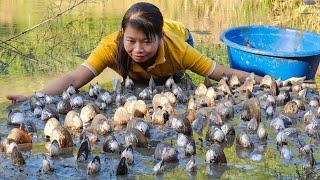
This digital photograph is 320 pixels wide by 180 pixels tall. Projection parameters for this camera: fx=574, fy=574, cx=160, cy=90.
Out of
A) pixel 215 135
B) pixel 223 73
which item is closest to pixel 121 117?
pixel 215 135

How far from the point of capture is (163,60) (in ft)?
16.4

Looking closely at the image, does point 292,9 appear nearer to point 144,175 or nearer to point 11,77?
point 11,77

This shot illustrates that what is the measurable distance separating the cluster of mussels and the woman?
0.44ft

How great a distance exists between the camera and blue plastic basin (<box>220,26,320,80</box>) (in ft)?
18.4

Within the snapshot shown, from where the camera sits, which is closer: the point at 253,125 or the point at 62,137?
the point at 62,137

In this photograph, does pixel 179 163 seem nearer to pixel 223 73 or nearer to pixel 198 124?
pixel 198 124

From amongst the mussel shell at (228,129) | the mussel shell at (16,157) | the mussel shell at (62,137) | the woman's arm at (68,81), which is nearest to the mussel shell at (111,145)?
A: the mussel shell at (62,137)

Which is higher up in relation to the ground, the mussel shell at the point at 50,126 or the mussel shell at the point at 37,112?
the mussel shell at the point at 50,126

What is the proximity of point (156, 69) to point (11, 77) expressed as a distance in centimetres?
182

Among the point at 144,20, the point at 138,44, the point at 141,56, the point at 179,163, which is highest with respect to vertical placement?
the point at 144,20

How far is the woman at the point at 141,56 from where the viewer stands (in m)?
4.64

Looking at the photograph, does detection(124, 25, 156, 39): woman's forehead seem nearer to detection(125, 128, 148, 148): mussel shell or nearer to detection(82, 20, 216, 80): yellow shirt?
detection(82, 20, 216, 80): yellow shirt

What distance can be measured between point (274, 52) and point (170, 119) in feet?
6.69

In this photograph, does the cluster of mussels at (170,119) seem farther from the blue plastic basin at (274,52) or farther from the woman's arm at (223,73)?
the blue plastic basin at (274,52)
